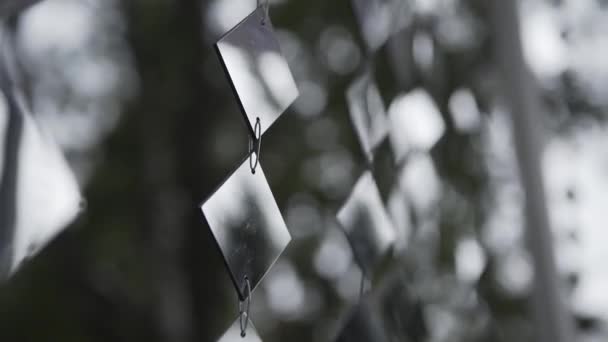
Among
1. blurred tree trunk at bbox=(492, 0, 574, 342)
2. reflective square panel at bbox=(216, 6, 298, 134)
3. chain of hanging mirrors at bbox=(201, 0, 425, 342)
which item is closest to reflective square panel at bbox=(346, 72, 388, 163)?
chain of hanging mirrors at bbox=(201, 0, 425, 342)

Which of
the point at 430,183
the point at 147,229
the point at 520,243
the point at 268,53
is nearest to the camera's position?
the point at 268,53

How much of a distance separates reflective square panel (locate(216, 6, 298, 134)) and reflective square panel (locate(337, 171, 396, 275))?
89 millimetres

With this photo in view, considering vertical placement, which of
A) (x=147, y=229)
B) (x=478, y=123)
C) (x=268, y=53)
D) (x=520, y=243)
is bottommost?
(x=520, y=243)

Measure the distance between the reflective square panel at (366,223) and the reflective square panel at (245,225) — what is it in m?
0.09

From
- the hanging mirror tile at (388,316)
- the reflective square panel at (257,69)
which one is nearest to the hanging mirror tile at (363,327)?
the hanging mirror tile at (388,316)

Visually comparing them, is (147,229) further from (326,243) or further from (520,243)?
(520,243)

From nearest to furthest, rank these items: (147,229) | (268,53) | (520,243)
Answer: (268,53) < (147,229) < (520,243)

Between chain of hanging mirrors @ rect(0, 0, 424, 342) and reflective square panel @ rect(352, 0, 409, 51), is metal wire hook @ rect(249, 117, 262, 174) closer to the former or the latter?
chain of hanging mirrors @ rect(0, 0, 424, 342)

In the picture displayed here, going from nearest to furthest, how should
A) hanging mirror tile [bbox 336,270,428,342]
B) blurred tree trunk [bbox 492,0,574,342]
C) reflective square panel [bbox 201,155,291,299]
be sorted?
1. reflective square panel [bbox 201,155,291,299]
2. hanging mirror tile [bbox 336,270,428,342]
3. blurred tree trunk [bbox 492,0,574,342]

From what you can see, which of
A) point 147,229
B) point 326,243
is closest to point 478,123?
point 326,243

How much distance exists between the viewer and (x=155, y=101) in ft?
1.34

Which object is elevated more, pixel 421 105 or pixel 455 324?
pixel 421 105

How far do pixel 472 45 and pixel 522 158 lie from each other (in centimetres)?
11

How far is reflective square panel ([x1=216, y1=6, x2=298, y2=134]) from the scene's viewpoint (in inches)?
8.2
